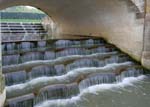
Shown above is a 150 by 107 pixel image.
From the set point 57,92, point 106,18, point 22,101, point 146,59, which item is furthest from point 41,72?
point 106,18

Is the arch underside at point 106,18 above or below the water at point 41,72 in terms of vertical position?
above

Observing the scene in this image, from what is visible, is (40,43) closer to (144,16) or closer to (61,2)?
(61,2)

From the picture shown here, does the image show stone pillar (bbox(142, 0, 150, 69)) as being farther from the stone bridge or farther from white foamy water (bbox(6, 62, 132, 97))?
white foamy water (bbox(6, 62, 132, 97))

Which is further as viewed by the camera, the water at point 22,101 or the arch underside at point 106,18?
the arch underside at point 106,18

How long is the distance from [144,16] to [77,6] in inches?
109

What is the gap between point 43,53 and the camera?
5.60m

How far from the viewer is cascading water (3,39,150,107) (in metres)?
3.57

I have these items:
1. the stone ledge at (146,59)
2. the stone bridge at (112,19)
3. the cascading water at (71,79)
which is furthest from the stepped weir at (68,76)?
the stone bridge at (112,19)

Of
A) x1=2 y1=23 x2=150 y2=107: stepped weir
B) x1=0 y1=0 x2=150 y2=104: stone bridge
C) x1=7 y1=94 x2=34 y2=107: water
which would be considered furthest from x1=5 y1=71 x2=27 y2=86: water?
x1=0 y1=0 x2=150 y2=104: stone bridge

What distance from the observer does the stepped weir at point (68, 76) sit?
3.59 m

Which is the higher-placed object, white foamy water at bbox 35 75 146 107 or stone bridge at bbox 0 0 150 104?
stone bridge at bbox 0 0 150 104

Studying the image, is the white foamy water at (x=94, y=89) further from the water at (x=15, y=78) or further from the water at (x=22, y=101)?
the water at (x=15, y=78)

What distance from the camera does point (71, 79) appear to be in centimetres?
439

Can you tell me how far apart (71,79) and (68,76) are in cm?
22
